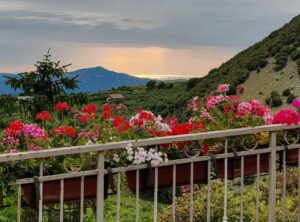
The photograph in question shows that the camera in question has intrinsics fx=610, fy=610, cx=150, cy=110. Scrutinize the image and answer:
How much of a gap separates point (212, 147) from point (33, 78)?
609cm

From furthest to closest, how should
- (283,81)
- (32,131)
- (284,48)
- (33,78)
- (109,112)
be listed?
(284,48)
(283,81)
(33,78)
(109,112)
(32,131)

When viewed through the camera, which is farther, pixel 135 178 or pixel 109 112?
pixel 109 112

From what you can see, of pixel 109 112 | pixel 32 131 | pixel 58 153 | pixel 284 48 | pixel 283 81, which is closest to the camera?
pixel 58 153

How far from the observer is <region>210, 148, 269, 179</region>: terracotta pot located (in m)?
4.26

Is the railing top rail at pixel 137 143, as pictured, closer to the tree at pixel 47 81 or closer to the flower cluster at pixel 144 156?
the flower cluster at pixel 144 156

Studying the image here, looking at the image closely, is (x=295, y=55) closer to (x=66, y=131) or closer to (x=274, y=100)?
(x=274, y=100)

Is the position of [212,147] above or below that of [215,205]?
above

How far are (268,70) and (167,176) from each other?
67594 millimetres

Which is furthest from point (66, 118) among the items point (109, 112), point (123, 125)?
point (123, 125)

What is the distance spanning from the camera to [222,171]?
4262 mm

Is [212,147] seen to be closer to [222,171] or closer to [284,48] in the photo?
[222,171]

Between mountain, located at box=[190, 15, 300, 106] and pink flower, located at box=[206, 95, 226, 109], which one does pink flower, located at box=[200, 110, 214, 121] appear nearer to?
pink flower, located at box=[206, 95, 226, 109]

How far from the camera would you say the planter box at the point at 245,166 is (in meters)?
4.26

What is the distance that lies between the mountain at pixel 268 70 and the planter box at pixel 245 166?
56.1 metres
